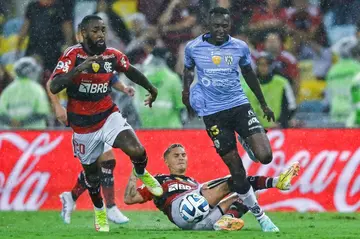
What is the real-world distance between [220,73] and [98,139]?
1.57 metres

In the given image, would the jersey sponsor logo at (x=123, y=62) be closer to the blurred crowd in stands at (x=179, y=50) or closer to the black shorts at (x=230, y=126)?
the black shorts at (x=230, y=126)

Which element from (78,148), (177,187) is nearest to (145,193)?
(177,187)

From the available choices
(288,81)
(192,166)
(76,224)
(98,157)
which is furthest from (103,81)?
(288,81)

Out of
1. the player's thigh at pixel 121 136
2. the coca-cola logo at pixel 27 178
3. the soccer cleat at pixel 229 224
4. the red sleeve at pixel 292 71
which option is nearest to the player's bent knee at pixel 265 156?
the soccer cleat at pixel 229 224

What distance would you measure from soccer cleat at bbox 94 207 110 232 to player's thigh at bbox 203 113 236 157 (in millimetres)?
1522

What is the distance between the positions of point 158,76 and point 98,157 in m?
4.51

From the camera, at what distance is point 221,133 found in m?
12.2

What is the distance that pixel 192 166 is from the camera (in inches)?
628

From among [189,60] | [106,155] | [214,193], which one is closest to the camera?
[214,193]

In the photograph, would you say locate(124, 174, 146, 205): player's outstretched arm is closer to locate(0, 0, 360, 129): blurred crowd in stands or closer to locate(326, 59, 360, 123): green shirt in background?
locate(0, 0, 360, 129): blurred crowd in stands

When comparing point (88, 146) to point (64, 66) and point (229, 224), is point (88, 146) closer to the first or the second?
point (64, 66)

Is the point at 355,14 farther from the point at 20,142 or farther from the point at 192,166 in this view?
the point at 20,142

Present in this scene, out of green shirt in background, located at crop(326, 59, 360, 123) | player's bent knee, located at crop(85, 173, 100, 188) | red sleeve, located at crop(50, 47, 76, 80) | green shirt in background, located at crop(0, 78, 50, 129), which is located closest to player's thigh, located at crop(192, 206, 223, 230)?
player's bent knee, located at crop(85, 173, 100, 188)

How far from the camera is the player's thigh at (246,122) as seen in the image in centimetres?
1209
